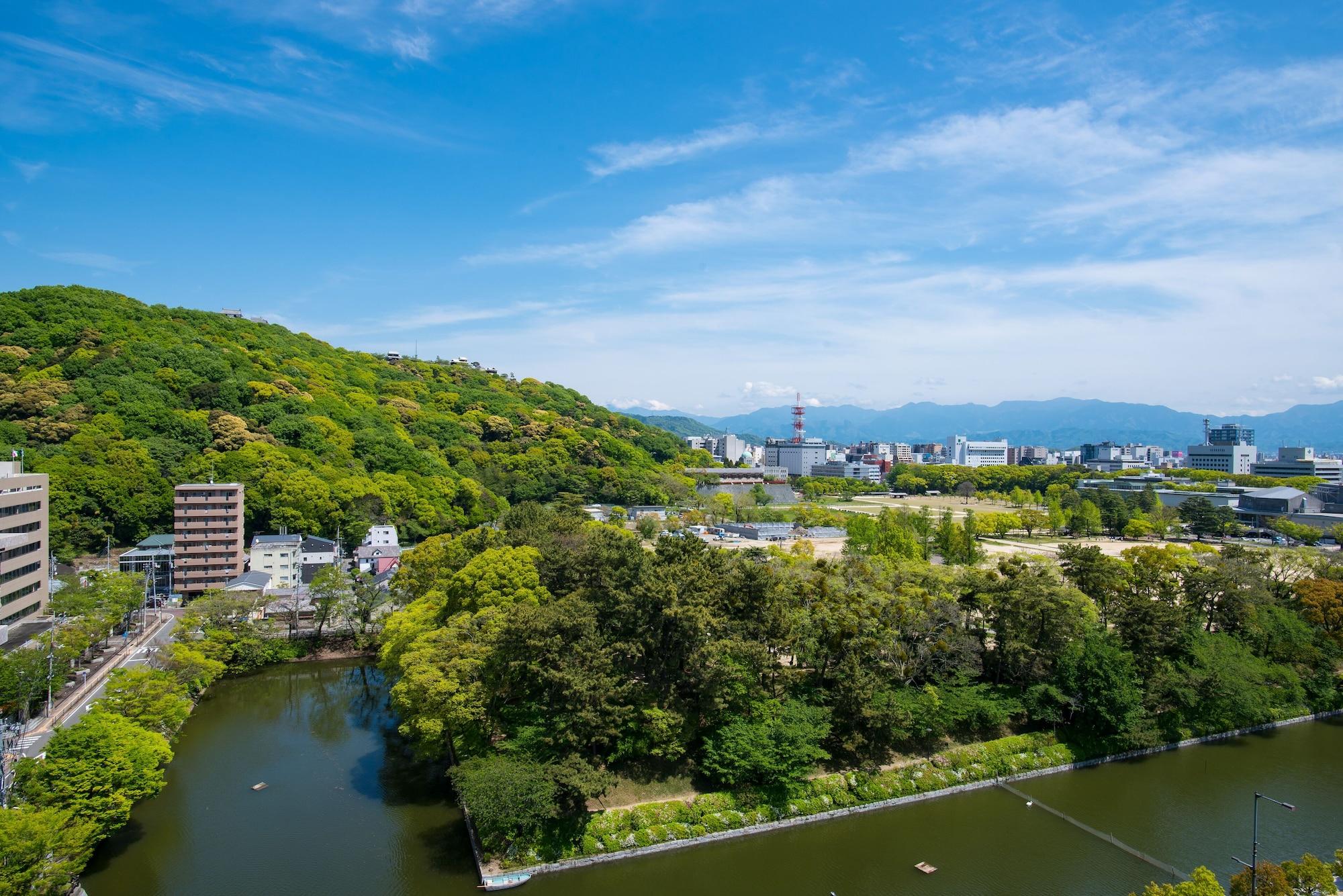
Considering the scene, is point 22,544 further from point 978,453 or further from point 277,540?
point 978,453

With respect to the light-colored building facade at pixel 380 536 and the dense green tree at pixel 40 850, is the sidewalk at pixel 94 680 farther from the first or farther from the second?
the light-colored building facade at pixel 380 536

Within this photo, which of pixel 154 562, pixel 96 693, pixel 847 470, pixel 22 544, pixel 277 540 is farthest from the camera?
A: pixel 847 470

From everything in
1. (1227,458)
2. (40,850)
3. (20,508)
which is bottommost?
(40,850)

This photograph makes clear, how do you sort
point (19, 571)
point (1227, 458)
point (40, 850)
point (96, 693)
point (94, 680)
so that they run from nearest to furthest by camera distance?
1. point (40, 850)
2. point (96, 693)
3. point (94, 680)
4. point (19, 571)
5. point (1227, 458)

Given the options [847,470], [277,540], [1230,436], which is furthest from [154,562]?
[1230,436]

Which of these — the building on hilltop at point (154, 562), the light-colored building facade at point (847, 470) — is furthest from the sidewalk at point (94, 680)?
the light-colored building facade at point (847, 470)

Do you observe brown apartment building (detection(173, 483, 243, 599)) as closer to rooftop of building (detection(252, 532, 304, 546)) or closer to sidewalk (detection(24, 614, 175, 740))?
rooftop of building (detection(252, 532, 304, 546))
